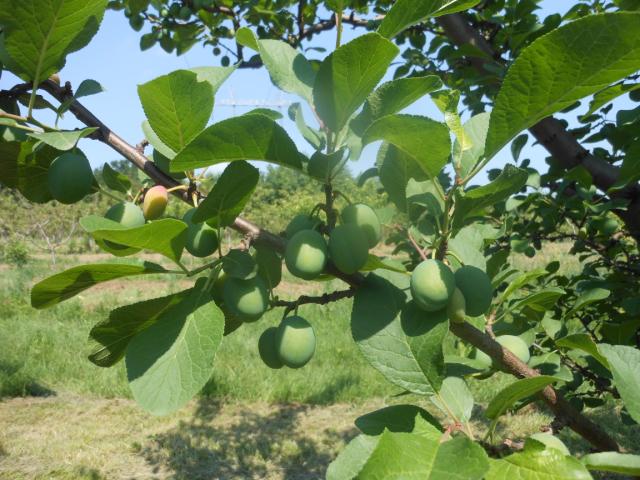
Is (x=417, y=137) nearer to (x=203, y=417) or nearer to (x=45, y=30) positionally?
(x=45, y=30)

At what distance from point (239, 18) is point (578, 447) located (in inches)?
137

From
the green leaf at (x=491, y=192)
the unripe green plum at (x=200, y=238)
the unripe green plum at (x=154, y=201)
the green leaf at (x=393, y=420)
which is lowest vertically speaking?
the green leaf at (x=393, y=420)

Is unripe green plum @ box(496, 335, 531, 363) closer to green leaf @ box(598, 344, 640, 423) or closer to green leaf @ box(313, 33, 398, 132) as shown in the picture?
green leaf @ box(598, 344, 640, 423)

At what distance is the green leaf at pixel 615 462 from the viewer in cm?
52

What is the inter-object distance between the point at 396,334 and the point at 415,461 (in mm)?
159

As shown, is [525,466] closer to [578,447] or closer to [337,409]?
[578,447]

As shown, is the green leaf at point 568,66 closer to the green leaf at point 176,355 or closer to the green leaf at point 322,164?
the green leaf at point 322,164

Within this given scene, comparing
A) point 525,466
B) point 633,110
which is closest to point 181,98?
point 525,466

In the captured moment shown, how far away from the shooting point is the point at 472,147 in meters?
0.76

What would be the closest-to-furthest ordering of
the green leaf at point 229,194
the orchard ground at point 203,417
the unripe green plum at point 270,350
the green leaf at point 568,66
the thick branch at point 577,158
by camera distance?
the green leaf at point 568,66 → the green leaf at point 229,194 → the unripe green plum at point 270,350 → the thick branch at point 577,158 → the orchard ground at point 203,417

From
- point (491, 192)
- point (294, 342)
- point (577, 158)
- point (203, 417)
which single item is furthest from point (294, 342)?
point (203, 417)

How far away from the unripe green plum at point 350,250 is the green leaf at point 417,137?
0.11 metres

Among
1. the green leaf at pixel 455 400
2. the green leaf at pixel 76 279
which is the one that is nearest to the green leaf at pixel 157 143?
the green leaf at pixel 76 279

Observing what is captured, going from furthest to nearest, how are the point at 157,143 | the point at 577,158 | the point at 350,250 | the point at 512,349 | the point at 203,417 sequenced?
the point at 203,417 → the point at 577,158 → the point at 512,349 → the point at 157,143 → the point at 350,250
